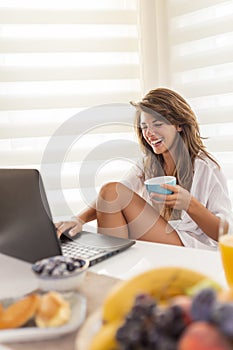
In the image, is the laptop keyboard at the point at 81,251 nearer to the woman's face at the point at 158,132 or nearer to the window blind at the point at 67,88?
the woman's face at the point at 158,132

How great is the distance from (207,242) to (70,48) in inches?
56.7

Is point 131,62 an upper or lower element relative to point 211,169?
upper

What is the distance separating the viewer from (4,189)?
138 cm

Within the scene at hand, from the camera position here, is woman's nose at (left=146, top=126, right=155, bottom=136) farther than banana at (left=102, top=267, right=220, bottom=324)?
Yes

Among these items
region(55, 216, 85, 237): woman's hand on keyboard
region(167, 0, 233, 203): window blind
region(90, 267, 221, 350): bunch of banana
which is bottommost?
region(55, 216, 85, 237): woman's hand on keyboard

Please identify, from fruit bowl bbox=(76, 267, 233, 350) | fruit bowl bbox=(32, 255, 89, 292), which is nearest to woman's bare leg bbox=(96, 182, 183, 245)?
fruit bowl bbox=(32, 255, 89, 292)

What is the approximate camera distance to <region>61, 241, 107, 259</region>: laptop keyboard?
4.63 feet

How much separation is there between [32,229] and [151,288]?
62cm

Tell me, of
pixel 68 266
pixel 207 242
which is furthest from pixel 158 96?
pixel 68 266

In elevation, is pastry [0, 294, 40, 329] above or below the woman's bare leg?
above

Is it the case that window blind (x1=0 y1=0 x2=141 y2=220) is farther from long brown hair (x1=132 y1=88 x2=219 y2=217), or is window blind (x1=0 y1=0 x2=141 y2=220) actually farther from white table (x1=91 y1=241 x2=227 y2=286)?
white table (x1=91 y1=241 x2=227 y2=286)

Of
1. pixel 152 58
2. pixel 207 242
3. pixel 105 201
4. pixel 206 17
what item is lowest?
pixel 207 242

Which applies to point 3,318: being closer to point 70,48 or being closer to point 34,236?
point 34,236

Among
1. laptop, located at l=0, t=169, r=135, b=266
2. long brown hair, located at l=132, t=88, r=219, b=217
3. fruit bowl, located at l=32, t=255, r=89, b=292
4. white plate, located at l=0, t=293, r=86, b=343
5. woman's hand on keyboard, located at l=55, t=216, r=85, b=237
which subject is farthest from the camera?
long brown hair, located at l=132, t=88, r=219, b=217
